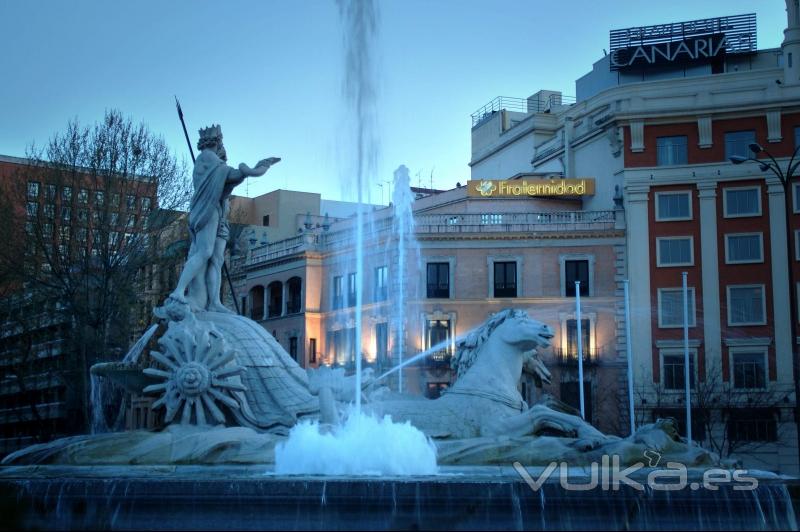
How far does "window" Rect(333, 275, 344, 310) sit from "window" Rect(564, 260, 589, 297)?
1196 centimetres

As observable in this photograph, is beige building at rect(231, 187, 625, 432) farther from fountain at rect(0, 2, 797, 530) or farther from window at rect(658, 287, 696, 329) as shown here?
fountain at rect(0, 2, 797, 530)

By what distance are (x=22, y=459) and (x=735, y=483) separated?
10.0 m

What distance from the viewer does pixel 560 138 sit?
60875 mm

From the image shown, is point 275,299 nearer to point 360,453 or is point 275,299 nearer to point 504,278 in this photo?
point 504,278

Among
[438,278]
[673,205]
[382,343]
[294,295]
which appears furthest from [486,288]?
[294,295]

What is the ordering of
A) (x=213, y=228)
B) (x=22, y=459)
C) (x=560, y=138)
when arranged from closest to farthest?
(x=22, y=459), (x=213, y=228), (x=560, y=138)

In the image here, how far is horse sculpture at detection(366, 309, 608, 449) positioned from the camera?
16875mm

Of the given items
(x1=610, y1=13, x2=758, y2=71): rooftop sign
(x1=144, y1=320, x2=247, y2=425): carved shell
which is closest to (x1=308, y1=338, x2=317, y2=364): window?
(x1=610, y1=13, x2=758, y2=71): rooftop sign

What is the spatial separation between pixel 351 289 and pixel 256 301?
872cm

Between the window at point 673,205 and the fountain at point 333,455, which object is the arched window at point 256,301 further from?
the fountain at point 333,455

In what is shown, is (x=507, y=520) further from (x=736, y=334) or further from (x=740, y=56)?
(x=740, y=56)

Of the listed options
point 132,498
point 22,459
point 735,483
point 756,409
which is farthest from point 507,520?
point 756,409

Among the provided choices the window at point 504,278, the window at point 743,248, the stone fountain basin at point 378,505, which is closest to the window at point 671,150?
→ the window at point 743,248

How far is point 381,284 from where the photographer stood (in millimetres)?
54750
